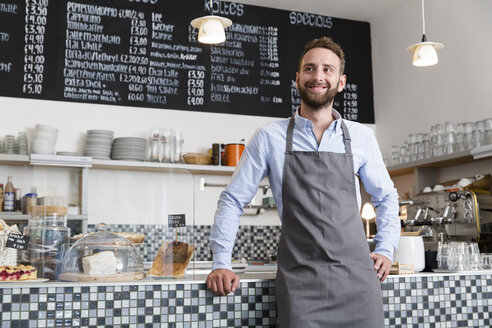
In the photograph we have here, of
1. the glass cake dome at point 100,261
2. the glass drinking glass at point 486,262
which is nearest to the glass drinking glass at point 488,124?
the glass drinking glass at point 486,262

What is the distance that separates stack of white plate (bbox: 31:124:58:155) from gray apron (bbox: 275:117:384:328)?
2.77 metres

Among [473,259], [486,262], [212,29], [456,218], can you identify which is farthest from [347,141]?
[456,218]

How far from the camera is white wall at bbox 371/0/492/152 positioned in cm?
420

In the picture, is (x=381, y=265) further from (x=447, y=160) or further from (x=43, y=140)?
(x=43, y=140)

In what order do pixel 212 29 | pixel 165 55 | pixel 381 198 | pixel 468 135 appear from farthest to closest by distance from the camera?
pixel 165 55, pixel 468 135, pixel 212 29, pixel 381 198

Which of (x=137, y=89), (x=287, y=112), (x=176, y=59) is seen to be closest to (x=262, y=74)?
(x=287, y=112)

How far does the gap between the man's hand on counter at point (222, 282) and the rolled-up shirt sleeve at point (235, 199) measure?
0.03 metres

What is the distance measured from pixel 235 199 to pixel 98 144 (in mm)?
2616

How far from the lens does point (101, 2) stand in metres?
4.76

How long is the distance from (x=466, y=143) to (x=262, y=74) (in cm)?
198

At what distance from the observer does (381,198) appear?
2.10 metres

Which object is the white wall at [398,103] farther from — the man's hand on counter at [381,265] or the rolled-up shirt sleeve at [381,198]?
the man's hand on counter at [381,265]

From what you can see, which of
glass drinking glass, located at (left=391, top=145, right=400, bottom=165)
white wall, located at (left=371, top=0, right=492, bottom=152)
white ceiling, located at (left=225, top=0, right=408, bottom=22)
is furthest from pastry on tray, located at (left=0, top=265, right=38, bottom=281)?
white ceiling, located at (left=225, top=0, right=408, bottom=22)

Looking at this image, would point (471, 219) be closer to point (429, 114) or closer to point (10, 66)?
point (429, 114)
